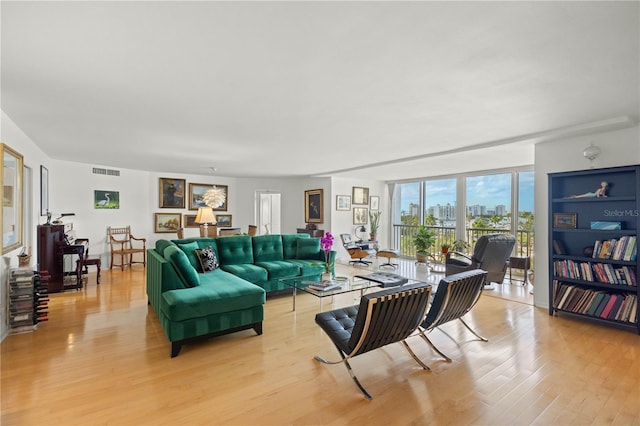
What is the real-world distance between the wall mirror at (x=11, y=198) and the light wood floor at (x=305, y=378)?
106cm

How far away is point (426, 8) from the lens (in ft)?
5.09

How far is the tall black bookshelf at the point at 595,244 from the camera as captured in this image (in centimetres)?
345

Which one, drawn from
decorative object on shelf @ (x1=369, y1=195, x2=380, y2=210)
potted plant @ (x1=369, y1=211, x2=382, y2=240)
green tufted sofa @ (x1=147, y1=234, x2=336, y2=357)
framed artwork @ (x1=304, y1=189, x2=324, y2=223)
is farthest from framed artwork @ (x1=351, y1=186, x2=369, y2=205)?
green tufted sofa @ (x1=147, y1=234, x2=336, y2=357)

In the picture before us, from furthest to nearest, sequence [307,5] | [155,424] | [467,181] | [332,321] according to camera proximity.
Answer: [467,181] < [332,321] < [155,424] < [307,5]

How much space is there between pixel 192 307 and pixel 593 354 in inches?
153

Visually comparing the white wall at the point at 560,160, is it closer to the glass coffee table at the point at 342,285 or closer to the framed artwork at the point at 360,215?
the glass coffee table at the point at 342,285

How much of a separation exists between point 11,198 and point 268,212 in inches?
264

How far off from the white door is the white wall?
683cm

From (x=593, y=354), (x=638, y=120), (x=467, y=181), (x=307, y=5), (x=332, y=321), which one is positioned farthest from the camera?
(x=467, y=181)

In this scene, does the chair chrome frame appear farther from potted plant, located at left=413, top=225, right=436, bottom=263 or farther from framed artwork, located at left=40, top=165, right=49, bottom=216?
framed artwork, located at left=40, top=165, right=49, bottom=216

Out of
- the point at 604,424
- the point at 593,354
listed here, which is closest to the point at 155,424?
the point at 604,424

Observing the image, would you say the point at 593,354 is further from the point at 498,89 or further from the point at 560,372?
the point at 498,89

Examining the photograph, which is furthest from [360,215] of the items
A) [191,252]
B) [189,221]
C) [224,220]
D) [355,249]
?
[191,252]

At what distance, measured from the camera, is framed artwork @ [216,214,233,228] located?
8.83 meters
